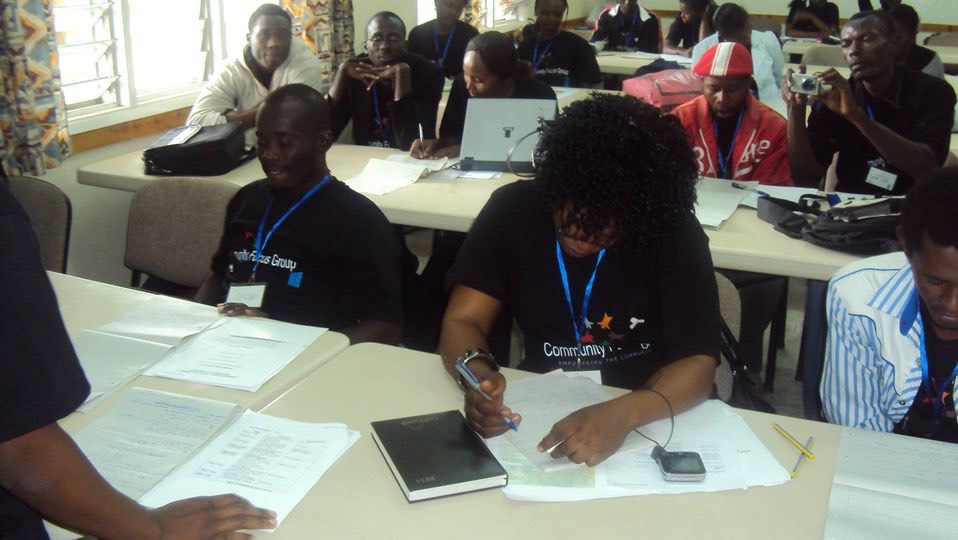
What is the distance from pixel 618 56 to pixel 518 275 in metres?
5.74

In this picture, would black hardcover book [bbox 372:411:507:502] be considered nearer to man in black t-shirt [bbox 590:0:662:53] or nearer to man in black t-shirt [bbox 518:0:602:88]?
man in black t-shirt [bbox 518:0:602:88]

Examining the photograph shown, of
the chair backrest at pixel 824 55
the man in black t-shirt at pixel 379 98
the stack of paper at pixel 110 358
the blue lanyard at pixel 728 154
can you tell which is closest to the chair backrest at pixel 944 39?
the chair backrest at pixel 824 55

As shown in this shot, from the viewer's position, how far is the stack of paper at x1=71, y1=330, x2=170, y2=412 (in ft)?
5.23

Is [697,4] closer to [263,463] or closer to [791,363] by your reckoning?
[791,363]

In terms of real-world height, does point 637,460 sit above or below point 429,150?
below

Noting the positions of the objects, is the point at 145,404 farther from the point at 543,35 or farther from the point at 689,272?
the point at 543,35

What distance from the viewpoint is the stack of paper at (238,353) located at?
1626 millimetres

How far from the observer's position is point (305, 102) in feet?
7.43

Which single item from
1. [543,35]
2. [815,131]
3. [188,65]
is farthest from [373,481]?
[543,35]

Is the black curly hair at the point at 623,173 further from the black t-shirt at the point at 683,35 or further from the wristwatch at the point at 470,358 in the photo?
the black t-shirt at the point at 683,35

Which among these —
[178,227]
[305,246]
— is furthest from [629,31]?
[305,246]

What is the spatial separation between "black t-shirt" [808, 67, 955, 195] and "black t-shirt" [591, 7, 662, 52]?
5.17m

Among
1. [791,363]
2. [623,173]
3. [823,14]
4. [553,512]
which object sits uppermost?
[823,14]

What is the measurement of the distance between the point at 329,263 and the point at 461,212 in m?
0.74
